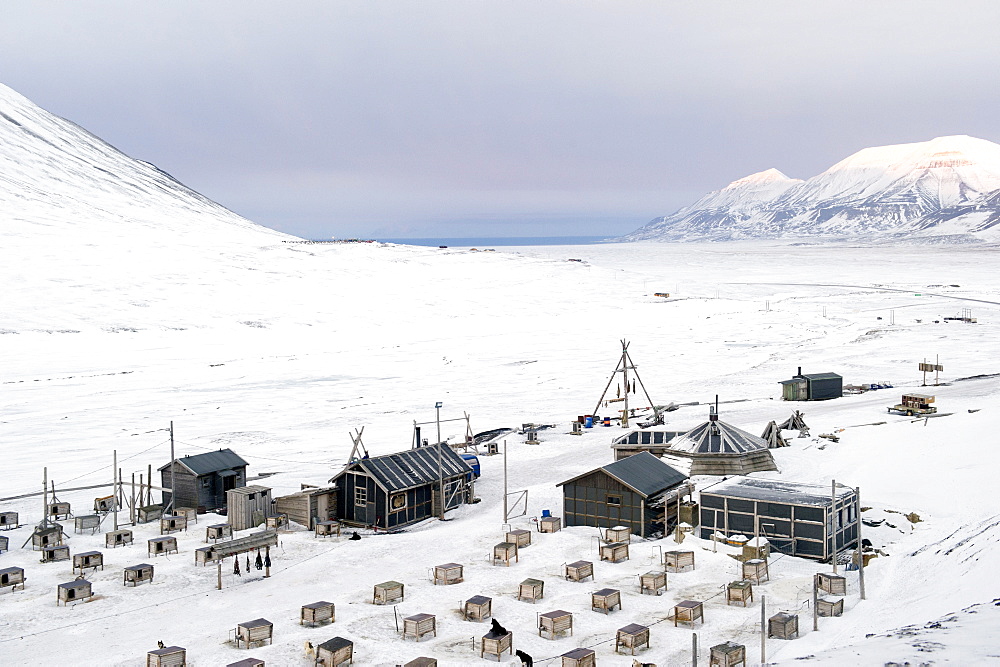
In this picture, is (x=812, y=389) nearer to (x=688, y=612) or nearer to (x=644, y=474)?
(x=644, y=474)

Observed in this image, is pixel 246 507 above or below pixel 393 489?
below

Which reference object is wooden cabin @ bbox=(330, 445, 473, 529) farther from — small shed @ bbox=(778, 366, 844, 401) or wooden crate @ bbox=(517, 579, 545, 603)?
small shed @ bbox=(778, 366, 844, 401)

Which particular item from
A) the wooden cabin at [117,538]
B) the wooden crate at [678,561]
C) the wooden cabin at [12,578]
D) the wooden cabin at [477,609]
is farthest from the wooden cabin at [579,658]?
the wooden cabin at [117,538]

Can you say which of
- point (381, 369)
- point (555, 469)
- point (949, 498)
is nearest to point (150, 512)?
point (555, 469)

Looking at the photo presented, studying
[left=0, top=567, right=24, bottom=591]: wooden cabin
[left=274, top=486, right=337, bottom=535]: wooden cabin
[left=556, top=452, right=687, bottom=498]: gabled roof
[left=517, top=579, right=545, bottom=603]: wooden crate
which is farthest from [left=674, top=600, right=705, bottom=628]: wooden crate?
[left=0, top=567, right=24, bottom=591]: wooden cabin

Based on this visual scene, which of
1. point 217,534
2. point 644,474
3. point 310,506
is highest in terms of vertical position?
point 644,474

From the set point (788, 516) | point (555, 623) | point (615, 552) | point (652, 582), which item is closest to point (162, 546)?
point (555, 623)

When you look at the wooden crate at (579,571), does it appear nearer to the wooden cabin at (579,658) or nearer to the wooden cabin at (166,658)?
the wooden cabin at (579,658)
